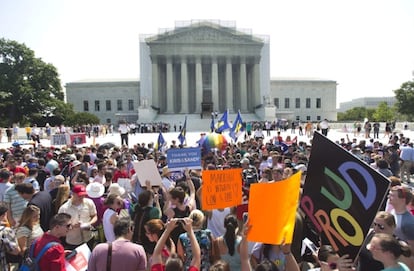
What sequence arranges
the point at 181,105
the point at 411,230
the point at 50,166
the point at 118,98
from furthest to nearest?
the point at 118,98
the point at 181,105
the point at 50,166
the point at 411,230

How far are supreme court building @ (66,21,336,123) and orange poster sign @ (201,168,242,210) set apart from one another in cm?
5946

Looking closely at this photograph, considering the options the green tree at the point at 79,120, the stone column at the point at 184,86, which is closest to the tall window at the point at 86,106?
the green tree at the point at 79,120

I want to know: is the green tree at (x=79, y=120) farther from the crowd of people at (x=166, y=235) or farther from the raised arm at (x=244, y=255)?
the raised arm at (x=244, y=255)

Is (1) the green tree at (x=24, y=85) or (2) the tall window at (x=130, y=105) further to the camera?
(2) the tall window at (x=130, y=105)

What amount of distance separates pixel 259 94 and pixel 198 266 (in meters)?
70.5

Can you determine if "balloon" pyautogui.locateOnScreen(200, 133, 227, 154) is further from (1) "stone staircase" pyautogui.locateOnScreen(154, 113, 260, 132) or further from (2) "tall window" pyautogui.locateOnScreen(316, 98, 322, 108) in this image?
(2) "tall window" pyautogui.locateOnScreen(316, 98, 322, 108)

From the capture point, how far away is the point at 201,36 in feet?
229

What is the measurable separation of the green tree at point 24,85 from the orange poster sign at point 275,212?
57.0 m

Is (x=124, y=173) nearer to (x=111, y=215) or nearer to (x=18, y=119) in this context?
(x=111, y=215)

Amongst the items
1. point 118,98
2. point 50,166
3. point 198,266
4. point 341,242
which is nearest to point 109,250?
point 198,266

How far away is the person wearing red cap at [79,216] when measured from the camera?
5.76 m

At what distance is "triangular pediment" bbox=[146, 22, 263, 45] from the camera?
69062 mm

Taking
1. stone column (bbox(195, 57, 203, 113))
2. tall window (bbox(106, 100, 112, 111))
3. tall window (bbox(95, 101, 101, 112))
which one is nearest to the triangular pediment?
stone column (bbox(195, 57, 203, 113))

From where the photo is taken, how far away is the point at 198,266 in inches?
156
